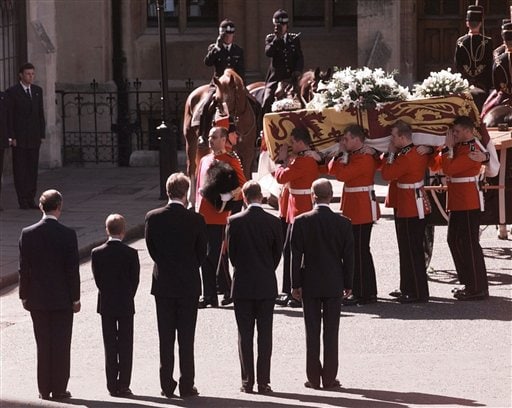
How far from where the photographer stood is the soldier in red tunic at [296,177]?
15.2 m

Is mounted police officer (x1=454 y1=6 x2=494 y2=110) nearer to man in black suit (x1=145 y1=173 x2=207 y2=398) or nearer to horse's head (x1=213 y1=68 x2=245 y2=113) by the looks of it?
horse's head (x1=213 y1=68 x2=245 y2=113)

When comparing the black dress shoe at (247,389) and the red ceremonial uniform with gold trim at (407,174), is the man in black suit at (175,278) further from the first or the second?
the red ceremonial uniform with gold trim at (407,174)

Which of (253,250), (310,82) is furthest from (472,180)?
(310,82)

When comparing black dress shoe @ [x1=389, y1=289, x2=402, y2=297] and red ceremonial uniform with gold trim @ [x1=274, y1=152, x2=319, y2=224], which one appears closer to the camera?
red ceremonial uniform with gold trim @ [x1=274, y1=152, x2=319, y2=224]

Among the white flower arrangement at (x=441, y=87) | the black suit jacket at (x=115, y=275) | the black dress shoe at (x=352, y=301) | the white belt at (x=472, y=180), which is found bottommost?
the black dress shoe at (x=352, y=301)

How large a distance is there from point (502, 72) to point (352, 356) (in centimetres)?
735

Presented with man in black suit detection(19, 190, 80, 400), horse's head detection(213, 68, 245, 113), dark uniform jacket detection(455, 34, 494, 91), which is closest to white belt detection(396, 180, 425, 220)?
man in black suit detection(19, 190, 80, 400)

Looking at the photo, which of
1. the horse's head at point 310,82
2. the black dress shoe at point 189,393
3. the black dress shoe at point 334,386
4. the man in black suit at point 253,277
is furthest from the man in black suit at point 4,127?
the black dress shoe at point 334,386

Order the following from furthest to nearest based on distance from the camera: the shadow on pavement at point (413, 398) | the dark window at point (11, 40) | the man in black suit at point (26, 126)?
1. the dark window at point (11, 40)
2. the man in black suit at point (26, 126)
3. the shadow on pavement at point (413, 398)

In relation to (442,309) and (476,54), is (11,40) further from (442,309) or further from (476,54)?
(442,309)

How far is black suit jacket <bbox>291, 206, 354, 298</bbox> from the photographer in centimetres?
1241

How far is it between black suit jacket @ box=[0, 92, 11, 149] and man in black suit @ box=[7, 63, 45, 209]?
0.23 ft

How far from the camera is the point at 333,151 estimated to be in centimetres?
1554

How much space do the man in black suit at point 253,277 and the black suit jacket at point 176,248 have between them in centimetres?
31
